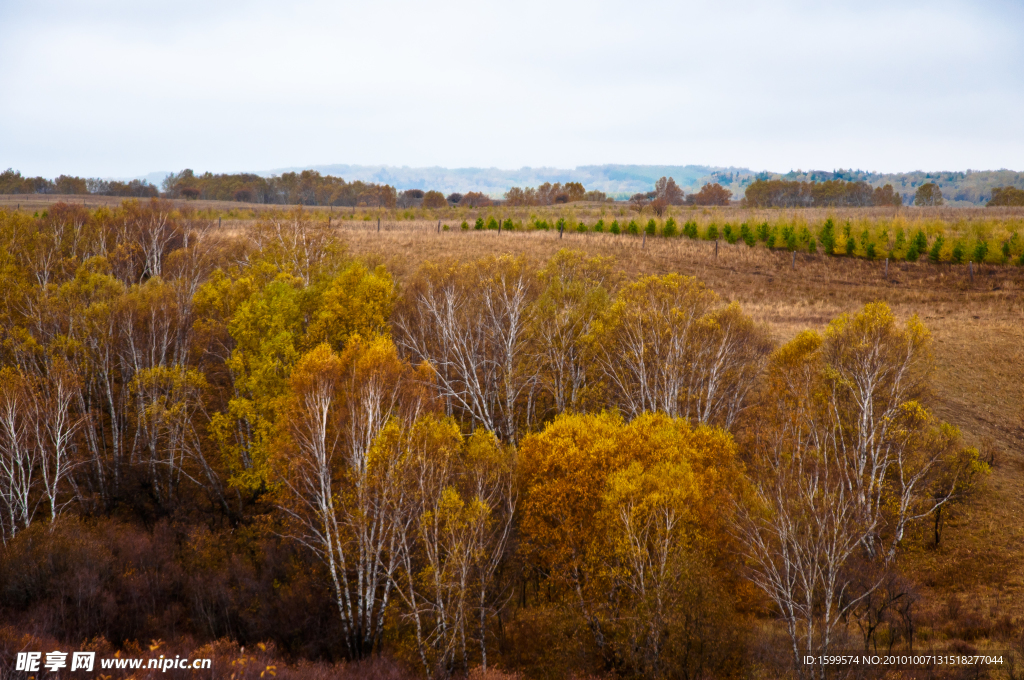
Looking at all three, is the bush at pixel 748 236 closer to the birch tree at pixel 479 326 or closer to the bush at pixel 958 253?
the bush at pixel 958 253

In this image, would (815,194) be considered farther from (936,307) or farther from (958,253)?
(936,307)

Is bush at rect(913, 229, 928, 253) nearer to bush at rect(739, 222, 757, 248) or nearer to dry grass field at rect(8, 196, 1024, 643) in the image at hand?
dry grass field at rect(8, 196, 1024, 643)

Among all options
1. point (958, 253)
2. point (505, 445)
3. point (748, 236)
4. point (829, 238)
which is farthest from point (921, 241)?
point (505, 445)

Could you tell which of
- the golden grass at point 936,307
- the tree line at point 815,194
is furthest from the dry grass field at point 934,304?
the tree line at point 815,194

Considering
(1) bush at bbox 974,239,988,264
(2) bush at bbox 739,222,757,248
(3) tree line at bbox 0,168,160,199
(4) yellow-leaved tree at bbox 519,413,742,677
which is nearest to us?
(4) yellow-leaved tree at bbox 519,413,742,677

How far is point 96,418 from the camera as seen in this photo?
42531 mm

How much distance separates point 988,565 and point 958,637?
24.7 ft

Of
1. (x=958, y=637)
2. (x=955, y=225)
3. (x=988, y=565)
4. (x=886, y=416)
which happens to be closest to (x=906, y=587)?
(x=958, y=637)

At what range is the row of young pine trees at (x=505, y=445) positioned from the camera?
24219 mm

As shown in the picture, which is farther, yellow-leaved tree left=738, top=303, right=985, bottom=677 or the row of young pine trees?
yellow-leaved tree left=738, top=303, right=985, bottom=677

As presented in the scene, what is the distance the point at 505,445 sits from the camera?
1502 inches

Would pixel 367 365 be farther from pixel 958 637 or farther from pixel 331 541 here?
pixel 958 637

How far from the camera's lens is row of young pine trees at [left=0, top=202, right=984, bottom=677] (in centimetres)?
2422

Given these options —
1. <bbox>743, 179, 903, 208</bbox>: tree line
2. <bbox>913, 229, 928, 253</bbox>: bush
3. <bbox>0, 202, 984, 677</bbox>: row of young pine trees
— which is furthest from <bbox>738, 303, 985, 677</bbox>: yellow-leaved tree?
<bbox>743, 179, 903, 208</bbox>: tree line
